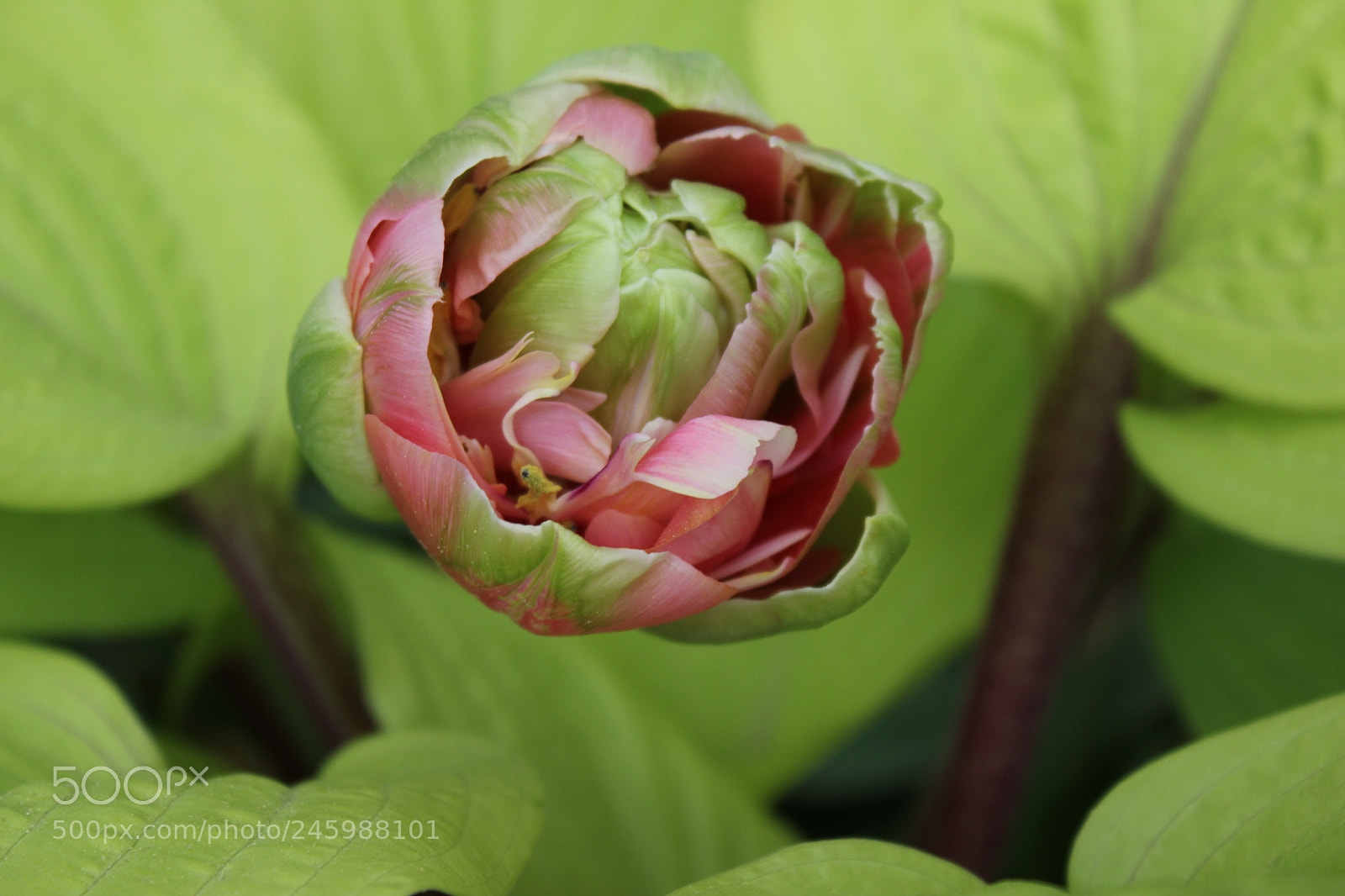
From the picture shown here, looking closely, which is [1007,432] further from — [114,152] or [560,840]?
[114,152]

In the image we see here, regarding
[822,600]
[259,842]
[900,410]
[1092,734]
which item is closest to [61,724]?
[259,842]

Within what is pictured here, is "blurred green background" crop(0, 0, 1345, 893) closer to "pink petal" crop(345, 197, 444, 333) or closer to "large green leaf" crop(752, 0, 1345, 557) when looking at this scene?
"large green leaf" crop(752, 0, 1345, 557)

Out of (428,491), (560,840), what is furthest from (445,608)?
(428,491)

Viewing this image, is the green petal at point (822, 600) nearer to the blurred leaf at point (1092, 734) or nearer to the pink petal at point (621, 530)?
the pink petal at point (621, 530)

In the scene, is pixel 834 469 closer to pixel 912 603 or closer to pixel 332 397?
pixel 332 397

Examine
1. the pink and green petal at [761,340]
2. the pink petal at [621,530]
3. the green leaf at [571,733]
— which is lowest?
the green leaf at [571,733]

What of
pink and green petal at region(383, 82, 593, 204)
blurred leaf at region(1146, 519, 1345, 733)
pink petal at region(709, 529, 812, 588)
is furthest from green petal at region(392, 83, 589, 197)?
blurred leaf at region(1146, 519, 1345, 733)

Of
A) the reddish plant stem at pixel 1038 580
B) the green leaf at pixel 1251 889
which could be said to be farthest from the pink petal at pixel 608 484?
the reddish plant stem at pixel 1038 580
